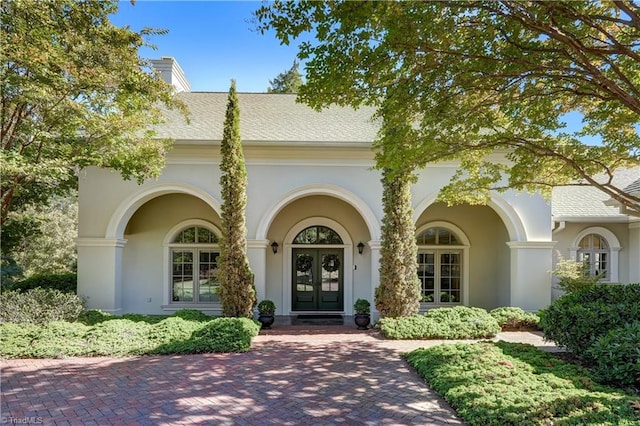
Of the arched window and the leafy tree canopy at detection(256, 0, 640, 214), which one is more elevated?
the leafy tree canopy at detection(256, 0, 640, 214)

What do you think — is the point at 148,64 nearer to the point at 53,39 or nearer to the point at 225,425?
the point at 53,39

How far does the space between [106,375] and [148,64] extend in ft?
19.7

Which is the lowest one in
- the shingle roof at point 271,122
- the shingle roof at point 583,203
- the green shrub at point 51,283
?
the green shrub at point 51,283

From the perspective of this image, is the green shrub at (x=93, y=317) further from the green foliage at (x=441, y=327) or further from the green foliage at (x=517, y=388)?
the green foliage at (x=517, y=388)

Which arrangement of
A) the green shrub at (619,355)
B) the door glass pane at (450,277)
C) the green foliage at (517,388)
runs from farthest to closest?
1. the door glass pane at (450,277)
2. the green shrub at (619,355)
3. the green foliage at (517,388)

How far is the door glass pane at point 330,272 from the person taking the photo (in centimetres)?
1219

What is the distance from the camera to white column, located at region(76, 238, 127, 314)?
1007 cm

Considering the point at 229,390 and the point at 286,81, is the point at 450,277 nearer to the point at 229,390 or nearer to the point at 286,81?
the point at 229,390

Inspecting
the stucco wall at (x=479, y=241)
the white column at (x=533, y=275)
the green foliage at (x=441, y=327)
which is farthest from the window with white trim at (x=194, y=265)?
the white column at (x=533, y=275)

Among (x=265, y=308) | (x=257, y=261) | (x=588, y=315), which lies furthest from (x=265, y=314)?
(x=588, y=315)

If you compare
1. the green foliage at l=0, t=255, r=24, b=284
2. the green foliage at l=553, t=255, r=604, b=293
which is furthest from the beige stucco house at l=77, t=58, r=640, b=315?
the green foliage at l=0, t=255, r=24, b=284

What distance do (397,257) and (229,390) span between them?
18.4 ft

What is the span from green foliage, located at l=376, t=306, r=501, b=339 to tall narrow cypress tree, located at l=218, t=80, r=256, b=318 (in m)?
3.61

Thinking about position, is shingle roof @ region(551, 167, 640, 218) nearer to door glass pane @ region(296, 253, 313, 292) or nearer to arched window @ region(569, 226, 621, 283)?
arched window @ region(569, 226, 621, 283)
